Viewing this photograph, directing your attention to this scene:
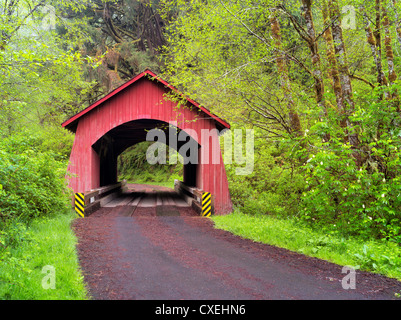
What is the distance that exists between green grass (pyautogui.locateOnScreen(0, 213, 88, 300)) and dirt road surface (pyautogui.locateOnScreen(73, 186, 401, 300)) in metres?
0.21

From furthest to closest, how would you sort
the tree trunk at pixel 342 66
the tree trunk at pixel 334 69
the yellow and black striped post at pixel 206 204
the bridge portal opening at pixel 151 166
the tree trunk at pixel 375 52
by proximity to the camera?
the bridge portal opening at pixel 151 166, the yellow and black striped post at pixel 206 204, the tree trunk at pixel 334 69, the tree trunk at pixel 375 52, the tree trunk at pixel 342 66

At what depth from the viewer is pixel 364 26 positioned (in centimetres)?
865

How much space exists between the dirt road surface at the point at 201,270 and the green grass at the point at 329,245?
28cm

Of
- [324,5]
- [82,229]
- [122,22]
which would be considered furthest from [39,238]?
[122,22]

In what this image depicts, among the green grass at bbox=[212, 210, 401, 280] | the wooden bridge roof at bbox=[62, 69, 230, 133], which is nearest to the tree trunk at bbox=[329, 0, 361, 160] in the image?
the green grass at bbox=[212, 210, 401, 280]

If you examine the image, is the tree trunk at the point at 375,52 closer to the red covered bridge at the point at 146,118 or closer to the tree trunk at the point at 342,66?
the tree trunk at the point at 342,66

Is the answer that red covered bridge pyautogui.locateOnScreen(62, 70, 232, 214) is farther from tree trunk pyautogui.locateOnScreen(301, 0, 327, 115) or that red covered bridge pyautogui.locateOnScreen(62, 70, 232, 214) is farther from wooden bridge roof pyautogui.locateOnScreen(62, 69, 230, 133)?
tree trunk pyautogui.locateOnScreen(301, 0, 327, 115)

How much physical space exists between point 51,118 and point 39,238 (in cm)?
1587

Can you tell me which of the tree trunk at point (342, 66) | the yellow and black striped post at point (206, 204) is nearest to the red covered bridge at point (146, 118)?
the yellow and black striped post at point (206, 204)

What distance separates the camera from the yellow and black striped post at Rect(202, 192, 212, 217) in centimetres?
1102

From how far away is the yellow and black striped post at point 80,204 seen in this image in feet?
34.7

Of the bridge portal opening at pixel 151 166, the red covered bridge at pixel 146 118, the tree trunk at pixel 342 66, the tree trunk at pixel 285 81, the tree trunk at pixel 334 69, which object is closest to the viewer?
the tree trunk at pixel 342 66

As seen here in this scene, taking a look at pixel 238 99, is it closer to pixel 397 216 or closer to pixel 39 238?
pixel 397 216

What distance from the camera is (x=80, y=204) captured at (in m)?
10.7
